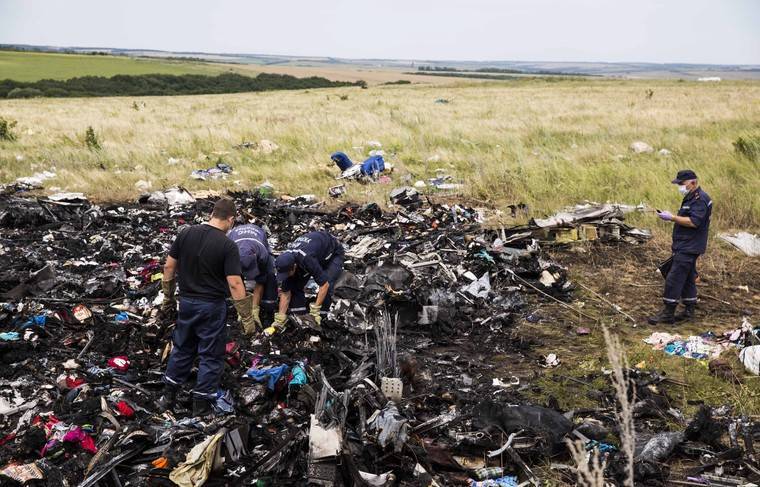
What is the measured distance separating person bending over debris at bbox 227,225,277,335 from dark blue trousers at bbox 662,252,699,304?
4.42m

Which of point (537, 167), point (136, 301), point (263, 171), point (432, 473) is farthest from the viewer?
point (263, 171)

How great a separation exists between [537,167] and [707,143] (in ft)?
15.5

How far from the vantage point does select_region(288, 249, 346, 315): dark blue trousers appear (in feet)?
21.1

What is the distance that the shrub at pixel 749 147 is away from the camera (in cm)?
1233

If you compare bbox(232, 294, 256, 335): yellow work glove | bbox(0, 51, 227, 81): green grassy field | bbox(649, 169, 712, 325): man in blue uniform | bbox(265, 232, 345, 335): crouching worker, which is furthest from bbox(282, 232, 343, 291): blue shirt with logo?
bbox(0, 51, 227, 81): green grassy field

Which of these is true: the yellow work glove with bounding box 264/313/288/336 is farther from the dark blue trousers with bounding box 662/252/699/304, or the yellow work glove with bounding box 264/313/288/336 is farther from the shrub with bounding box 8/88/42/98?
the shrub with bounding box 8/88/42/98

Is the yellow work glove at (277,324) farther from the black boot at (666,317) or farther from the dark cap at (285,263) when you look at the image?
the black boot at (666,317)

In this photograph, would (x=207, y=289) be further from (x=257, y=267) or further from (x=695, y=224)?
(x=695, y=224)

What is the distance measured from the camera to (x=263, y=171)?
13766mm

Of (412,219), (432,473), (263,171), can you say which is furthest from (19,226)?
(432,473)

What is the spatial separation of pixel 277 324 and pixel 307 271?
623mm

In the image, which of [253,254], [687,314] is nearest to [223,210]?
[253,254]

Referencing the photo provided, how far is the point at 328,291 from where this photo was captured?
6504 mm

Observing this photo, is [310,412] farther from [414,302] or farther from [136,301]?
[136,301]
